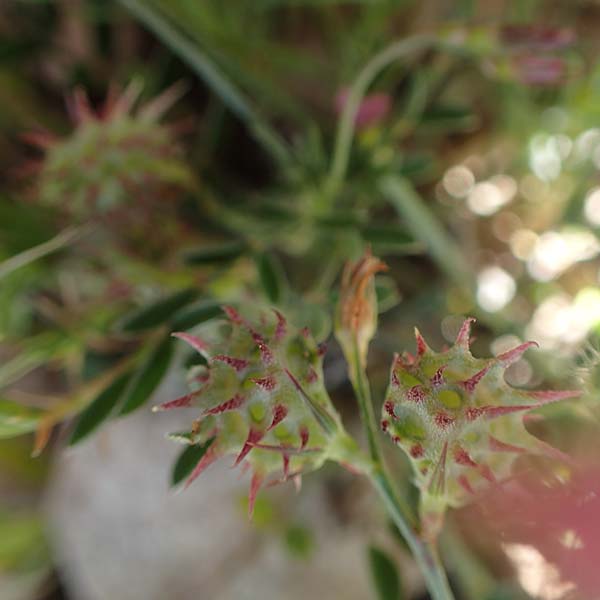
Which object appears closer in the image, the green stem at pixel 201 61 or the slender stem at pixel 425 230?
the green stem at pixel 201 61

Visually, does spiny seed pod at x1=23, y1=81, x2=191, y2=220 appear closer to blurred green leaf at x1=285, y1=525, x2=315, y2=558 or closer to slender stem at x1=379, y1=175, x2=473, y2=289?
slender stem at x1=379, y1=175, x2=473, y2=289

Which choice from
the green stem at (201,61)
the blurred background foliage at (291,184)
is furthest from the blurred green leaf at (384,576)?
the green stem at (201,61)

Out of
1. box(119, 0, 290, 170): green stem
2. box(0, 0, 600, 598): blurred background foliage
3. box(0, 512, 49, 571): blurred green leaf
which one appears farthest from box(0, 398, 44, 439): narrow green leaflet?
box(0, 512, 49, 571): blurred green leaf

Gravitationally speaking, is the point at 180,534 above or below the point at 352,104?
below

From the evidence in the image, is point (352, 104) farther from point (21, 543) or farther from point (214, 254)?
point (21, 543)

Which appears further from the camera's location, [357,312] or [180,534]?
[180,534]

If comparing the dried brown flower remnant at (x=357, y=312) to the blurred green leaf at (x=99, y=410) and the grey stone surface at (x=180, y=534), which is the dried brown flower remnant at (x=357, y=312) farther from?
the grey stone surface at (x=180, y=534)

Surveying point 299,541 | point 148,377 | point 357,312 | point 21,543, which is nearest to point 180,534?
point 299,541
